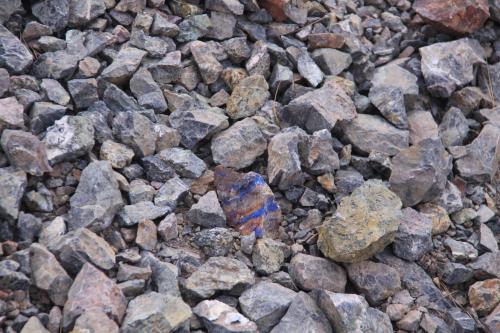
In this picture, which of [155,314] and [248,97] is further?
[248,97]

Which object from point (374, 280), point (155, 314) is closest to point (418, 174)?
point (374, 280)

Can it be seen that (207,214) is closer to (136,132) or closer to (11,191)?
(136,132)

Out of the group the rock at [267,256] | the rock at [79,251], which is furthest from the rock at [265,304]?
the rock at [79,251]

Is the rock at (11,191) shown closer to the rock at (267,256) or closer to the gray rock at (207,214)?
the gray rock at (207,214)

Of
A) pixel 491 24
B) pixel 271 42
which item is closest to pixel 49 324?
pixel 271 42

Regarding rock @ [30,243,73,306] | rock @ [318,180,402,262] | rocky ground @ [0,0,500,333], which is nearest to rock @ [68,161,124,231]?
rocky ground @ [0,0,500,333]

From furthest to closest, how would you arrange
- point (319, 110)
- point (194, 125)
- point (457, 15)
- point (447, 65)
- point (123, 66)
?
point (457, 15) → point (447, 65) → point (319, 110) → point (123, 66) → point (194, 125)

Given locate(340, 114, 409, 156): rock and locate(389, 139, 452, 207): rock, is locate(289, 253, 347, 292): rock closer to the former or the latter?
locate(389, 139, 452, 207): rock
